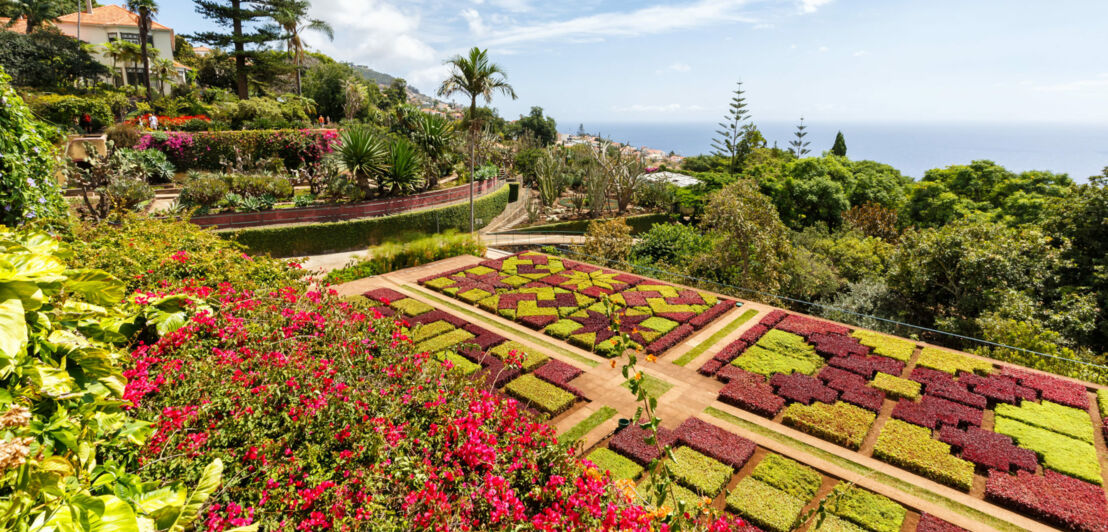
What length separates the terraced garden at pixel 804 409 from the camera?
24.0ft

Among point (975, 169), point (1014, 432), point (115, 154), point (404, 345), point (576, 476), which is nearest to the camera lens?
point (576, 476)

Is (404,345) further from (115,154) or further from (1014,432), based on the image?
(115,154)

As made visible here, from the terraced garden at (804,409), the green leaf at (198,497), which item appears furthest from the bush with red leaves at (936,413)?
the green leaf at (198,497)

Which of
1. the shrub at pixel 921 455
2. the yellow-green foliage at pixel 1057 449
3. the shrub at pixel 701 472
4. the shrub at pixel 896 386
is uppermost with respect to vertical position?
the shrub at pixel 896 386

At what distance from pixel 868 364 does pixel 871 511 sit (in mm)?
5083

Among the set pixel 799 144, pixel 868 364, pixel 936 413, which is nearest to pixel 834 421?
pixel 936 413

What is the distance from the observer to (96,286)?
3.00 m

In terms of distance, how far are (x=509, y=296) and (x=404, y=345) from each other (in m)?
9.90

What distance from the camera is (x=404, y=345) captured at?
5.22m

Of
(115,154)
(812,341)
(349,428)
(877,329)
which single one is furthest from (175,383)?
(115,154)

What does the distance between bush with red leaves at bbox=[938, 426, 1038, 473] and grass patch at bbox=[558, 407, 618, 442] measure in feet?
19.3

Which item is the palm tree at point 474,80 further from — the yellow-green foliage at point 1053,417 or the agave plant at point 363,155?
the yellow-green foliage at point 1053,417

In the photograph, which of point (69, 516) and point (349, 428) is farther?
point (349, 428)

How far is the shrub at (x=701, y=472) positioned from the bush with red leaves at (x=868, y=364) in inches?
199
